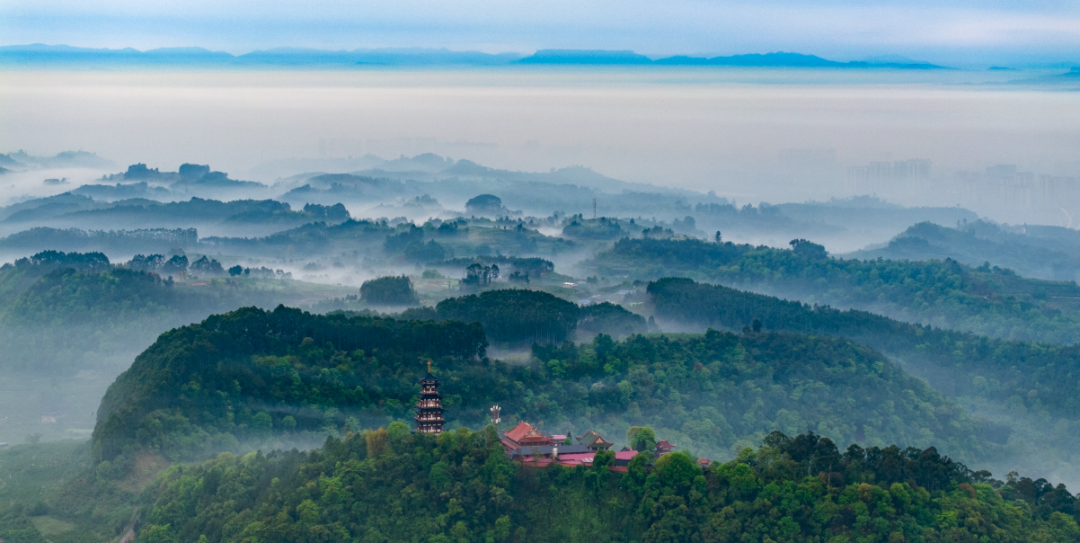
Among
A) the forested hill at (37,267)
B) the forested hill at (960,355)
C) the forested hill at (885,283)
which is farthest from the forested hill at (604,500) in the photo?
the forested hill at (37,267)

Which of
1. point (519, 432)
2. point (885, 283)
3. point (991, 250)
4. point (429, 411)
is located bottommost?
point (991, 250)

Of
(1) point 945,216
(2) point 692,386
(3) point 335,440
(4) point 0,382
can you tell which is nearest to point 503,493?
(3) point 335,440

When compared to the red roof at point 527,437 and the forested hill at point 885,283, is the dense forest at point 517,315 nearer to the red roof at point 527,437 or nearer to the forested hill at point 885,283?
the red roof at point 527,437

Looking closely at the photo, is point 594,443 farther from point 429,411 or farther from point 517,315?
point 517,315

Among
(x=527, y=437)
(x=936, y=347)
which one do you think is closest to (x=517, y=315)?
(x=936, y=347)

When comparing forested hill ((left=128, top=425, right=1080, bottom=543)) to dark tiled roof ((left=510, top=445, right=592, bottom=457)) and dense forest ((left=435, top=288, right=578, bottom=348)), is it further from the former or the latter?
dense forest ((left=435, top=288, right=578, bottom=348))

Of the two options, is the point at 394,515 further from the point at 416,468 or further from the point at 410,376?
the point at 410,376

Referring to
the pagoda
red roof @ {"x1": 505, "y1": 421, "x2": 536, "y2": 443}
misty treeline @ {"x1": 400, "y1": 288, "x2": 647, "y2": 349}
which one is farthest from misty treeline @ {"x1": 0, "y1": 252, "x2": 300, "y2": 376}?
red roof @ {"x1": 505, "y1": 421, "x2": 536, "y2": 443}
